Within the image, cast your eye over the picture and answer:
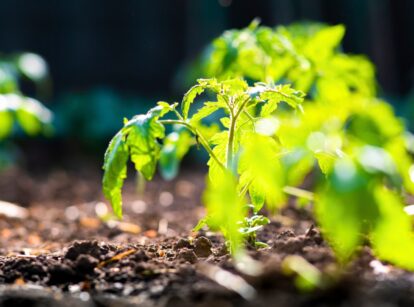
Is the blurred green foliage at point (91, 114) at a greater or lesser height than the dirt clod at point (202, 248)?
greater

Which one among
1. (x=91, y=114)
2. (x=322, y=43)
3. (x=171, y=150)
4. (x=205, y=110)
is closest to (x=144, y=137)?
(x=205, y=110)

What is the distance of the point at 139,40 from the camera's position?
8.85 m

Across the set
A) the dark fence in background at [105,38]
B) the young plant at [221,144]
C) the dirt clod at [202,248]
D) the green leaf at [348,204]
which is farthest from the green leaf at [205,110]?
the dark fence in background at [105,38]

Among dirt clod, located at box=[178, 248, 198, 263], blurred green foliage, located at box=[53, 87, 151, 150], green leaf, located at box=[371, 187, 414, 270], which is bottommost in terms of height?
green leaf, located at box=[371, 187, 414, 270]

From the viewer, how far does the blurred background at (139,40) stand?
802cm

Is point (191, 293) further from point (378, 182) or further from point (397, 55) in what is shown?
point (397, 55)

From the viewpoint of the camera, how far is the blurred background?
8016mm

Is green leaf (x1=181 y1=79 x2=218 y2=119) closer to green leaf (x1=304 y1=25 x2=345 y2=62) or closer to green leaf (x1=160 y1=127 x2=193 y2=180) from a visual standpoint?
green leaf (x1=160 y1=127 x2=193 y2=180)

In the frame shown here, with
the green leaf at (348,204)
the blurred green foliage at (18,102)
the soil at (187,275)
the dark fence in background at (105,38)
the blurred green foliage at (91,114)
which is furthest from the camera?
the dark fence in background at (105,38)

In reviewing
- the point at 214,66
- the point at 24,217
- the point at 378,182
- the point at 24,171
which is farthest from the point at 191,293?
the point at 24,171

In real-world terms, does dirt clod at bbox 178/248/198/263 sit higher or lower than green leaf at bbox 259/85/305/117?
lower

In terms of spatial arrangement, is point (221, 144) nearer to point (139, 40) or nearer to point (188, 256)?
point (188, 256)

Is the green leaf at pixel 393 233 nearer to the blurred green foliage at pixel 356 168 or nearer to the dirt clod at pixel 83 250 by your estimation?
the blurred green foliage at pixel 356 168

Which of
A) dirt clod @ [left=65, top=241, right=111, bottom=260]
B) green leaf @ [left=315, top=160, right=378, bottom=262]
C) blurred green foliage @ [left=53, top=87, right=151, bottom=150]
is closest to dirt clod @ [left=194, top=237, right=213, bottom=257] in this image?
dirt clod @ [left=65, top=241, right=111, bottom=260]
